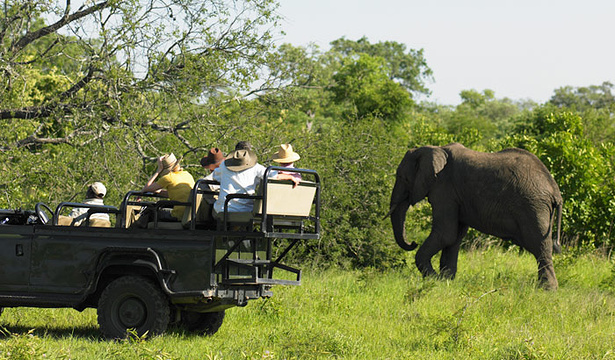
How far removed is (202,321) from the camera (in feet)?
31.6

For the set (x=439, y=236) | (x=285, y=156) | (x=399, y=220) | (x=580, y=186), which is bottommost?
(x=439, y=236)

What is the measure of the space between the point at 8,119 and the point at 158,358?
1004 cm

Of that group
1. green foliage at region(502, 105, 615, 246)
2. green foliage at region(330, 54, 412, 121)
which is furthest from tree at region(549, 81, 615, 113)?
green foliage at region(502, 105, 615, 246)

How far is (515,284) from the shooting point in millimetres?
13281

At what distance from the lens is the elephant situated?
45.2 ft

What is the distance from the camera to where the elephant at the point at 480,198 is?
13.8 meters

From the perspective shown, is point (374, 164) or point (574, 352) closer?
point (574, 352)

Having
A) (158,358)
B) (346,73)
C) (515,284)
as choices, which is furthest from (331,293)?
(346,73)

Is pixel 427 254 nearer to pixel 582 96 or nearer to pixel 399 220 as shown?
pixel 399 220

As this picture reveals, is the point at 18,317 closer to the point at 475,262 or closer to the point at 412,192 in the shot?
the point at 412,192

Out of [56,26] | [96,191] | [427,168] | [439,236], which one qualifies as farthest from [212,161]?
[56,26]

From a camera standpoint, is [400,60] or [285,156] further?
[400,60]

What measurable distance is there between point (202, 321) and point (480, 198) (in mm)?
6297

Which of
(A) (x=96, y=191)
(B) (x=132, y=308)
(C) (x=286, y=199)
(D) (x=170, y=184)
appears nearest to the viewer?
(C) (x=286, y=199)
